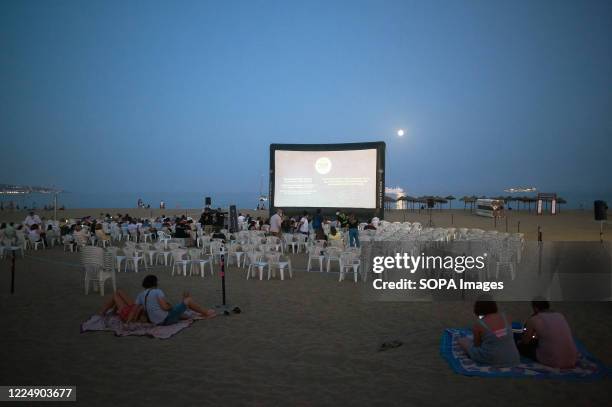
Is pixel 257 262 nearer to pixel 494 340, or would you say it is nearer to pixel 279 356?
pixel 279 356

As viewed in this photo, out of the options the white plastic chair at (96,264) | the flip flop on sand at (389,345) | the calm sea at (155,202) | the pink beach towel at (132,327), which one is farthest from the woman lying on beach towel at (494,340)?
the calm sea at (155,202)

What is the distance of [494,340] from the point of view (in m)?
4.73

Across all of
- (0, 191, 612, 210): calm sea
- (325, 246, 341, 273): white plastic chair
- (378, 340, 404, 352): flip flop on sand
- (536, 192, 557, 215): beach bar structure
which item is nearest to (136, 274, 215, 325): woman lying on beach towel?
(378, 340, 404, 352): flip flop on sand

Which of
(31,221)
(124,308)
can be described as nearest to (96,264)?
(124,308)

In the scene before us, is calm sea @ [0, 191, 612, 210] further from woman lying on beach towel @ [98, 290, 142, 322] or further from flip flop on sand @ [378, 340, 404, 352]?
woman lying on beach towel @ [98, 290, 142, 322]

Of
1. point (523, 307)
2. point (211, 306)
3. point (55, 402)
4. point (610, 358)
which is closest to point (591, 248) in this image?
point (523, 307)

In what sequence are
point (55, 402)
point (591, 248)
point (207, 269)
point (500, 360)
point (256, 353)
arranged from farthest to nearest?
point (591, 248) < point (207, 269) < point (256, 353) < point (500, 360) < point (55, 402)

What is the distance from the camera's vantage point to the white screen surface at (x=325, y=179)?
21.1m

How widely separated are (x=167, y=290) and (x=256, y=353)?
411 centimetres

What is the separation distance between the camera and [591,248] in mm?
12805

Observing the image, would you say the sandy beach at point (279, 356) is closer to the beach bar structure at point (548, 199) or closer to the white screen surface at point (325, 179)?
the white screen surface at point (325, 179)

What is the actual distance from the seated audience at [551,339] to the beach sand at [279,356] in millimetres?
330

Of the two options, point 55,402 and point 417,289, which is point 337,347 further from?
point 417,289

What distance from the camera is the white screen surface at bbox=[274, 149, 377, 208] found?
830 inches
